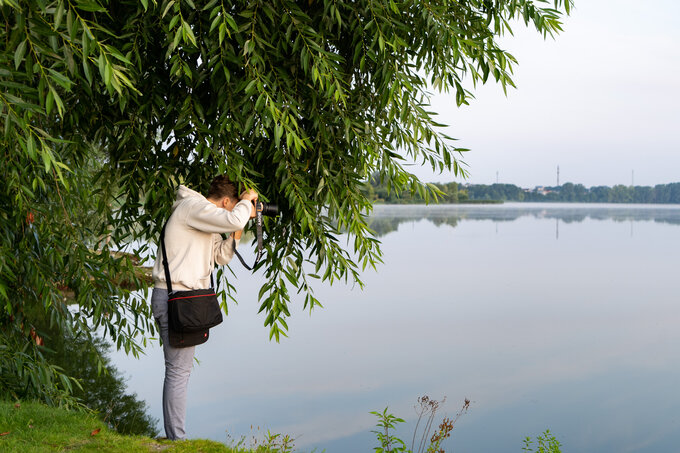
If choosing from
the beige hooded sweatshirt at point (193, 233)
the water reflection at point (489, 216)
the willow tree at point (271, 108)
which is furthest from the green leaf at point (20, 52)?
the water reflection at point (489, 216)

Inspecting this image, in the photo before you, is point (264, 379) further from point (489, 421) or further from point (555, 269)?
point (555, 269)

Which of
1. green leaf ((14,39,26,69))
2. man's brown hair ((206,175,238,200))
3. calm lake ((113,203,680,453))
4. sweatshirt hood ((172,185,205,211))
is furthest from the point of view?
calm lake ((113,203,680,453))

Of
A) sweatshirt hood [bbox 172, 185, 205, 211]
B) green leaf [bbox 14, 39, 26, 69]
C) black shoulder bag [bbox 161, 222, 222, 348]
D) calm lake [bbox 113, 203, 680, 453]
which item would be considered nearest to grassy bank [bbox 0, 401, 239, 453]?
black shoulder bag [bbox 161, 222, 222, 348]

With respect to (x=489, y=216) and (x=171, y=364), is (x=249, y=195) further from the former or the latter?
(x=489, y=216)

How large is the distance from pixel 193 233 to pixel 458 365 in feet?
29.0

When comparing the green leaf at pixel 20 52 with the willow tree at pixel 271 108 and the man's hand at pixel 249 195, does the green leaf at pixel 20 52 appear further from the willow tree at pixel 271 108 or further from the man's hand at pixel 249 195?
the man's hand at pixel 249 195

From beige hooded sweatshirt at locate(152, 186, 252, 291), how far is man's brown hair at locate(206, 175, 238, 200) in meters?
0.13

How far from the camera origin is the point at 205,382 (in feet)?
32.3

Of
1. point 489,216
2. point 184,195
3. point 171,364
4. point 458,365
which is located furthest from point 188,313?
point 489,216

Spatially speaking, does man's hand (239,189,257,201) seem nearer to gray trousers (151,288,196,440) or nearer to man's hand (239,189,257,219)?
man's hand (239,189,257,219)

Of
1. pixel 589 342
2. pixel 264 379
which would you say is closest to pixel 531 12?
pixel 264 379

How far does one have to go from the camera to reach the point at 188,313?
3096 mm

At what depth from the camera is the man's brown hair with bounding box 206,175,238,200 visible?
3.28 m

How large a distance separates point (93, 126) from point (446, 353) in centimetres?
930
